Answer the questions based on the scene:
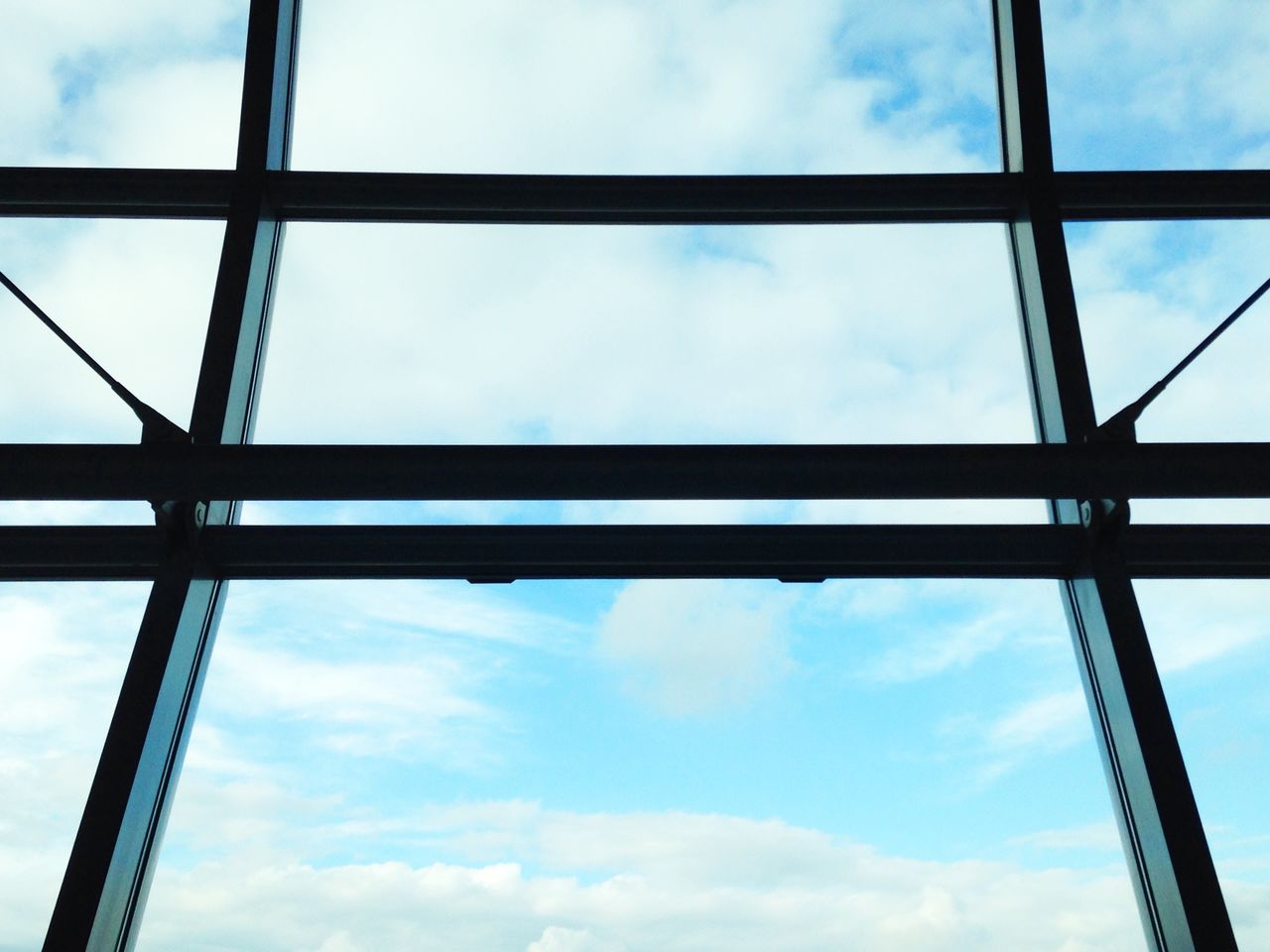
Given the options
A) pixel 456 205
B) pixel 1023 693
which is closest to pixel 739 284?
pixel 456 205

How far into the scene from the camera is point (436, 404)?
355cm

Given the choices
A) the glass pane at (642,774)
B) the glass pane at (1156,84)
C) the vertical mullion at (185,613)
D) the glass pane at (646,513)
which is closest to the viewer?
the vertical mullion at (185,613)

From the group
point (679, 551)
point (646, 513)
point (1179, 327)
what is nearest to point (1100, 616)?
point (1179, 327)

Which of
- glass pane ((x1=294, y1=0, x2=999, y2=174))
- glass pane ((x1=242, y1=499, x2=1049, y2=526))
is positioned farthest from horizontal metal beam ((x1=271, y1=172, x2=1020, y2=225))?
glass pane ((x1=242, y1=499, x2=1049, y2=526))

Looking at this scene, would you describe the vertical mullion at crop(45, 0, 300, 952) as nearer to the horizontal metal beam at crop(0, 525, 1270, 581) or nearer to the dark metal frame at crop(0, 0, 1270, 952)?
the dark metal frame at crop(0, 0, 1270, 952)

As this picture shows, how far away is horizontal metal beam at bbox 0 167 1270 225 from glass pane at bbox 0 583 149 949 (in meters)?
1.34

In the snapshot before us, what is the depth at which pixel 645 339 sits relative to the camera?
12.0 feet

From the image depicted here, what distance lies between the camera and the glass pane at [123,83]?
3.93m

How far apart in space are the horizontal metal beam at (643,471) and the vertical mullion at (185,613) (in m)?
0.19

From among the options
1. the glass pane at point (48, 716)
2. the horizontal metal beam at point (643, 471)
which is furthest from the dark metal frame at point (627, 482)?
the glass pane at point (48, 716)

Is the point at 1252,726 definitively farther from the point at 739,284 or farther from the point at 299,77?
the point at 299,77

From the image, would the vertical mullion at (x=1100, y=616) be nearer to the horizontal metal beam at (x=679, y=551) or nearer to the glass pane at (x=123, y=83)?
the horizontal metal beam at (x=679, y=551)

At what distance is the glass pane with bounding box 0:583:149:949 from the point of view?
2.90 meters

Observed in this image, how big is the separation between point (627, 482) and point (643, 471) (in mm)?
46
